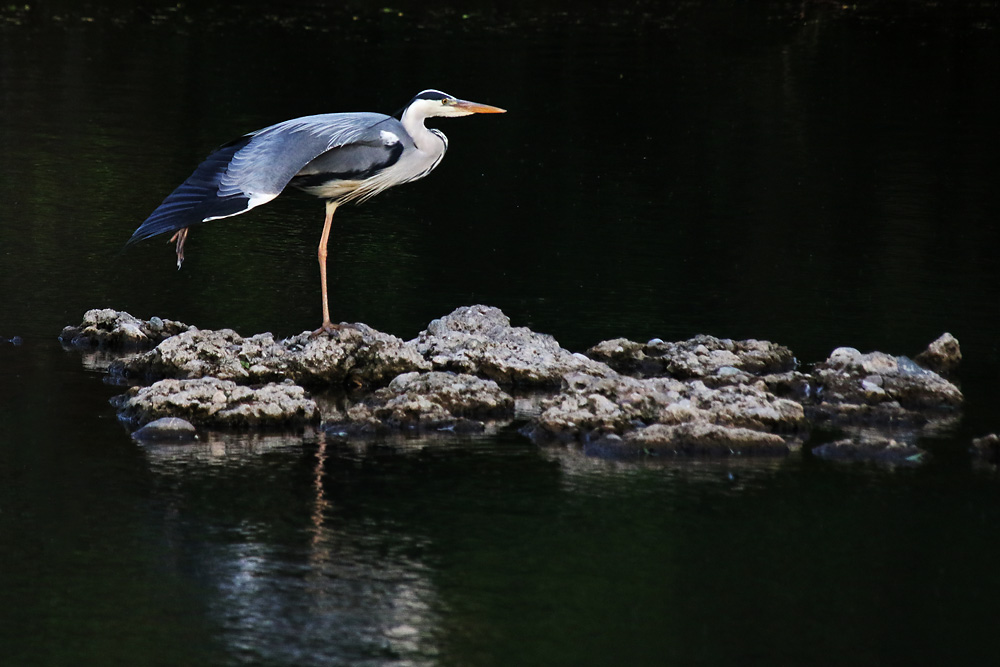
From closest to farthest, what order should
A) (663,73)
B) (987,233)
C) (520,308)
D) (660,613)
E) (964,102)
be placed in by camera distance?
(660,613), (520,308), (987,233), (964,102), (663,73)

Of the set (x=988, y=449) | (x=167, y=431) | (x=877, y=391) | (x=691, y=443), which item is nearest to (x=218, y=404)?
(x=167, y=431)

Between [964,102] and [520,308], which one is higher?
[964,102]

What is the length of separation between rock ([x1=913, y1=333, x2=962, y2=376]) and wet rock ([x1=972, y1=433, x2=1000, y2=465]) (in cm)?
207

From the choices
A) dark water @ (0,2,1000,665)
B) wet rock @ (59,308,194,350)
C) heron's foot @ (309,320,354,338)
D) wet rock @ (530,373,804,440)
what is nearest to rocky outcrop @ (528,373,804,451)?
wet rock @ (530,373,804,440)

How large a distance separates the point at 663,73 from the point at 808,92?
3.09m

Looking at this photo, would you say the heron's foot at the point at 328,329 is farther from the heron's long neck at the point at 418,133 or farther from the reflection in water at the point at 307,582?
the reflection in water at the point at 307,582

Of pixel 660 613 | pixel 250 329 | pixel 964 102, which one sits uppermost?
pixel 964 102

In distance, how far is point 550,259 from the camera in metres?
15.5

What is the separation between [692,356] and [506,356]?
1.26 m

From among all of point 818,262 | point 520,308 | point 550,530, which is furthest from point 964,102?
point 550,530

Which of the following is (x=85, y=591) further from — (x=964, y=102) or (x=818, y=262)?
(x=964, y=102)

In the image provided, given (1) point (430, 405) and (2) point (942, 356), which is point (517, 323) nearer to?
(1) point (430, 405)

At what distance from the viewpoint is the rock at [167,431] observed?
9445 millimetres

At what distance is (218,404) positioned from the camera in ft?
32.0
